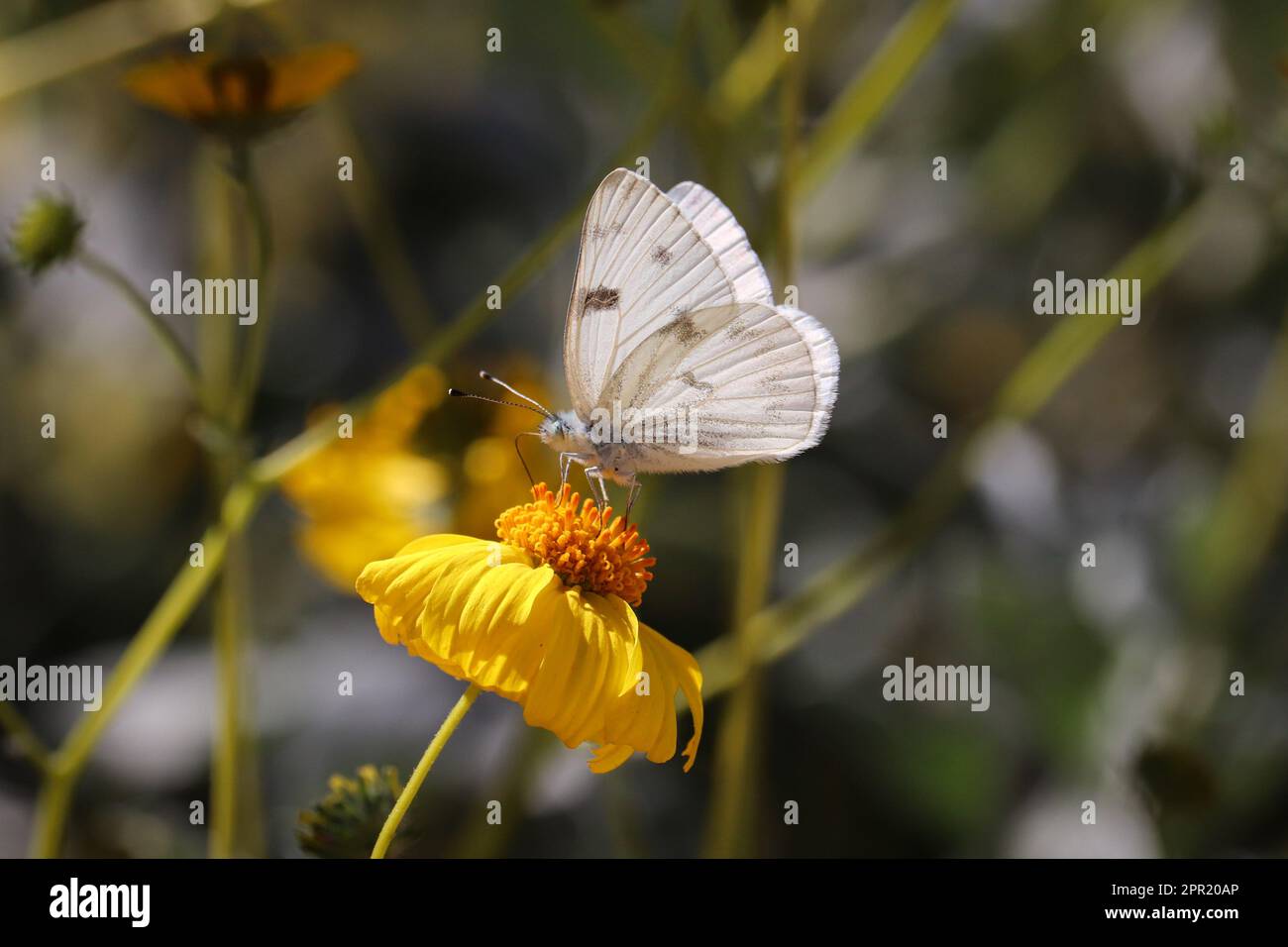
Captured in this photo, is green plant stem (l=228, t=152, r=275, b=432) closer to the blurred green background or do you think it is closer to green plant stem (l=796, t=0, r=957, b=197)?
the blurred green background

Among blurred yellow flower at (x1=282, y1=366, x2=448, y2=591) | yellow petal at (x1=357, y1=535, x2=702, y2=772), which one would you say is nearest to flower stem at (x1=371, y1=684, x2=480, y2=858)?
yellow petal at (x1=357, y1=535, x2=702, y2=772)

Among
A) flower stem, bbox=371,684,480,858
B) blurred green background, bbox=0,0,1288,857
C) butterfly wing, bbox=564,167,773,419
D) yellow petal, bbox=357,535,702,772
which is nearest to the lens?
flower stem, bbox=371,684,480,858

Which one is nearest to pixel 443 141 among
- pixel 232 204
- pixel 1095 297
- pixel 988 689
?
pixel 232 204

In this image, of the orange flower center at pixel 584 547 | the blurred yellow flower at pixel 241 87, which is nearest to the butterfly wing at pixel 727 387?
the orange flower center at pixel 584 547

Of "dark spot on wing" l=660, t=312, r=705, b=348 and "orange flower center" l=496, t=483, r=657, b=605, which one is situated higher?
"dark spot on wing" l=660, t=312, r=705, b=348

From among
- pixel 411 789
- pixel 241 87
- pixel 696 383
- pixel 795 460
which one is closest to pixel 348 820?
pixel 411 789

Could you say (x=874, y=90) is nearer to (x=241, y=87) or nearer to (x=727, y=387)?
(x=727, y=387)
